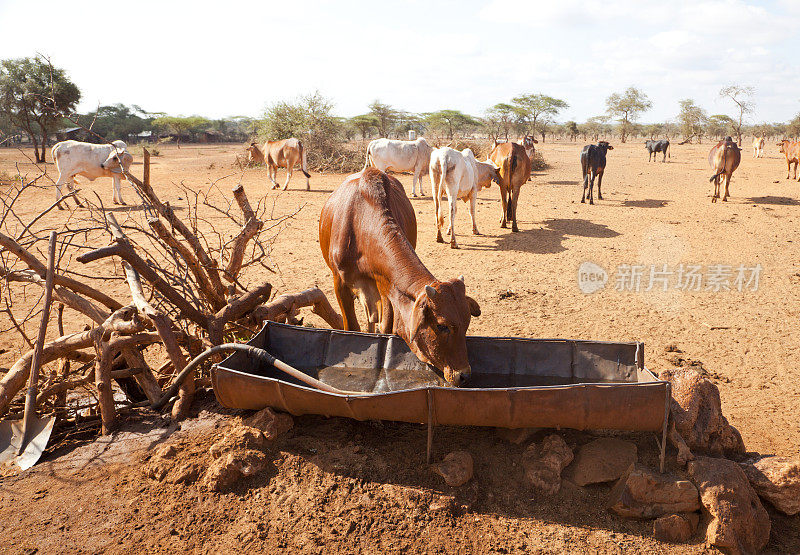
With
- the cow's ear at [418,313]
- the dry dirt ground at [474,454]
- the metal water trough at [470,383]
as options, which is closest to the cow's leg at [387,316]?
the metal water trough at [470,383]

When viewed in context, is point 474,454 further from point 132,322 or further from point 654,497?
point 132,322

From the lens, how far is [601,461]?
118 inches

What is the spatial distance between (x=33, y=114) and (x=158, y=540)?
92.8 feet

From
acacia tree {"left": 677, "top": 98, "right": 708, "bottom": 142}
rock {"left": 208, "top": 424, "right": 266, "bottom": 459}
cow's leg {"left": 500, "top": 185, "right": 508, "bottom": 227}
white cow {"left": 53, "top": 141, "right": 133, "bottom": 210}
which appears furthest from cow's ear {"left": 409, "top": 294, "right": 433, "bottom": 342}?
acacia tree {"left": 677, "top": 98, "right": 708, "bottom": 142}

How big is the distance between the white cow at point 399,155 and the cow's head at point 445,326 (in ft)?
43.1

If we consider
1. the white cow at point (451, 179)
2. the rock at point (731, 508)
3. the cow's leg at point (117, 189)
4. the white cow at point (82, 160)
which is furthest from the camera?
the cow's leg at point (117, 189)

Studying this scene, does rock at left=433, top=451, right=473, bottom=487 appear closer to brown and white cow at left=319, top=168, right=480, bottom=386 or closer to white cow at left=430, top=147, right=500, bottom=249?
brown and white cow at left=319, top=168, right=480, bottom=386

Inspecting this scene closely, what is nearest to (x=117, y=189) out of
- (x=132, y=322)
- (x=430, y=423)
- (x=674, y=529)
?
(x=132, y=322)

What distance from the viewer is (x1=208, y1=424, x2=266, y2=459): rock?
125 inches

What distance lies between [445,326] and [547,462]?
99 cm

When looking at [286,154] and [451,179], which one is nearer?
[451,179]

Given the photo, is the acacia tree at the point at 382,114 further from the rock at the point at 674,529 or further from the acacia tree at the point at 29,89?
the rock at the point at 674,529

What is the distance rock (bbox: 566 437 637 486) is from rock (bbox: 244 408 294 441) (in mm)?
1737

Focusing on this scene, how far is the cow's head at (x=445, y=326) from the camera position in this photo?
3277 mm
